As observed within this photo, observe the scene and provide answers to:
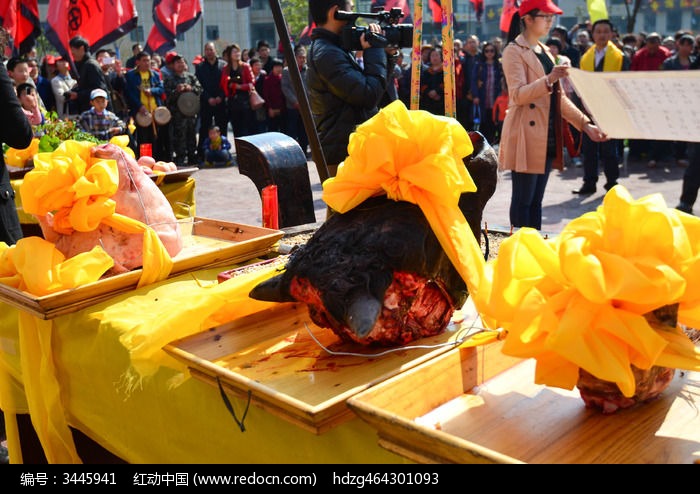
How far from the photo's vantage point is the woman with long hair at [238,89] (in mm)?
9055

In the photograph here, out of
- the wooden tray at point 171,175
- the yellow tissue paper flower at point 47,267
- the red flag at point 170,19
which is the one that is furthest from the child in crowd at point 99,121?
the yellow tissue paper flower at point 47,267

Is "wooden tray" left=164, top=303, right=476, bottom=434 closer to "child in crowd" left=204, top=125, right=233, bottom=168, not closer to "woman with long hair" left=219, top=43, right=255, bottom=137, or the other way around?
"child in crowd" left=204, top=125, right=233, bottom=168

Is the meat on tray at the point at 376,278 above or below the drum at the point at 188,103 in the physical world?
above

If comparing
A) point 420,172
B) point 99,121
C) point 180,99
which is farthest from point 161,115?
point 420,172

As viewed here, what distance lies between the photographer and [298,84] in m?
2.12

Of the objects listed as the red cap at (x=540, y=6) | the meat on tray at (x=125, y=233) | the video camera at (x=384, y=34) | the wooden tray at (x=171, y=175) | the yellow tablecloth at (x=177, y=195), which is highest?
the red cap at (x=540, y=6)

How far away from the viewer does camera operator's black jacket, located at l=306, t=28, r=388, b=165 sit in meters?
2.77

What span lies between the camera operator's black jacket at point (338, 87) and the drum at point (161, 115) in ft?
18.4

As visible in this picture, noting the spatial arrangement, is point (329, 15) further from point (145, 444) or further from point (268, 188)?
point (145, 444)

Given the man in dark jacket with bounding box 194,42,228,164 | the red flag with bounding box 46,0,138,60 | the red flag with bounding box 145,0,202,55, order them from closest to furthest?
the red flag with bounding box 46,0,138,60, the red flag with bounding box 145,0,202,55, the man in dark jacket with bounding box 194,42,228,164

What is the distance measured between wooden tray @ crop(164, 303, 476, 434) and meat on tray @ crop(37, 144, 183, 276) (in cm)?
57

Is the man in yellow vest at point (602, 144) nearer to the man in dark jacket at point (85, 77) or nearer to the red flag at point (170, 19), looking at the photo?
the man in dark jacket at point (85, 77)

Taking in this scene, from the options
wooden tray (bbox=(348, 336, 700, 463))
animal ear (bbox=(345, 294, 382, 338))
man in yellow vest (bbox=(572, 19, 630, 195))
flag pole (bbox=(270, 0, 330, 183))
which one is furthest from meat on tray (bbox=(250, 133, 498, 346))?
man in yellow vest (bbox=(572, 19, 630, 195))

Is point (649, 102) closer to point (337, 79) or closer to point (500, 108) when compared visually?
point (337, 79)
